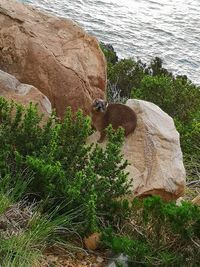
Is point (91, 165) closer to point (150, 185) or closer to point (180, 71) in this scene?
point (150, 185)

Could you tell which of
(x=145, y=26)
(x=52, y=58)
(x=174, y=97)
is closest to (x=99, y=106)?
(x=52, y=58)

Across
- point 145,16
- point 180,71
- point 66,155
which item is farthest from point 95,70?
point 145,16

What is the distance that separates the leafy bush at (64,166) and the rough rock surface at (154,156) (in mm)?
816

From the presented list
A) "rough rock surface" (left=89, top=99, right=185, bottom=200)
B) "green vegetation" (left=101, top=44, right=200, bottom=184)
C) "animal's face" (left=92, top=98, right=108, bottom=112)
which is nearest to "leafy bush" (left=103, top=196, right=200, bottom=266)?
"rough rock surface" (left=89, top=99, right=185, bottom=200)

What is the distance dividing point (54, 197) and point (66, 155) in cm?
50

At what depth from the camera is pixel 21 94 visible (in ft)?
20.5

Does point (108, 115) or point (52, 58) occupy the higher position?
point (52, 58)

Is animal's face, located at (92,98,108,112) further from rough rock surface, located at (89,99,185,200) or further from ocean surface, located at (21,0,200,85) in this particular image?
ocean surface, located at (21,0,200,85)

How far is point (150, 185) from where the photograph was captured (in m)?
5.82

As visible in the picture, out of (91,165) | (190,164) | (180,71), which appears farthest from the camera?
(180,71)

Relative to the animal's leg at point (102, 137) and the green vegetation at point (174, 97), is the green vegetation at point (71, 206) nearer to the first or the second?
the animal's leg at point (102, 137)

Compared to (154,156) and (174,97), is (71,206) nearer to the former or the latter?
(154,156)

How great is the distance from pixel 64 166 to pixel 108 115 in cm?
244

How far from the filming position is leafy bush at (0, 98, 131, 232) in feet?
15.0
